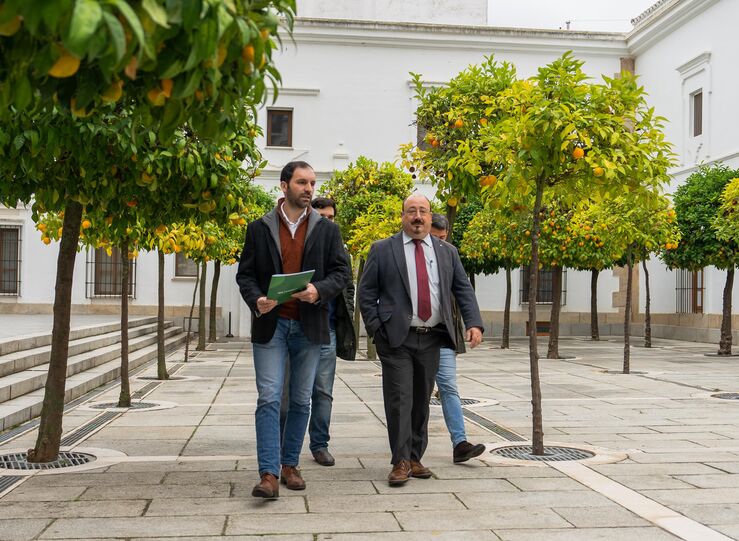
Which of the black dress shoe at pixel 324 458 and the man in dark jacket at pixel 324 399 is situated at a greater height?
the man in dark jacket at pixel 324 399

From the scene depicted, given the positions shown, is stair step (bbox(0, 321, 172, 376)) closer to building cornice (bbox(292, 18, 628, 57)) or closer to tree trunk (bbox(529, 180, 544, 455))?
tree trunk (bbox(529, 180, 544, 455))

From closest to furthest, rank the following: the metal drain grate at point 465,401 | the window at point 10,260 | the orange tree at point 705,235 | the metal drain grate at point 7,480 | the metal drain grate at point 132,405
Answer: the metal drain grate at point 7,480 → the metal drain grate at point 132,405 → the metal drain grate at point 465,401 → the orange tree at point 705,235 → the window at point 10,260

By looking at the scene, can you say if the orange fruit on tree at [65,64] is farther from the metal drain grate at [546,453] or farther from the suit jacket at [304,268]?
the metal drain grate at [546,453]

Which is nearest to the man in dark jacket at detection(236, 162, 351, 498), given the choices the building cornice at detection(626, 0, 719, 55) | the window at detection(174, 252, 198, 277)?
the building cornice at detection(626, 0, 719, 55)

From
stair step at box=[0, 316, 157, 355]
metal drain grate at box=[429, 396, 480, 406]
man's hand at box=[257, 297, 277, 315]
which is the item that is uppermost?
man's hand at box=[257, 297, 277, 315]

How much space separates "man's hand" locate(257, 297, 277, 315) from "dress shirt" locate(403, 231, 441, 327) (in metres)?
1.14

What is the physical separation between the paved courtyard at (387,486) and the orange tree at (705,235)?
33.4 ft

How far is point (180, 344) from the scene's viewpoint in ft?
78.6

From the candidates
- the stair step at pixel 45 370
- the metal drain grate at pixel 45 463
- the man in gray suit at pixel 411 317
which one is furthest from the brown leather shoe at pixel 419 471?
the stair step at pixel 45 370

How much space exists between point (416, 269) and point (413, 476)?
138 cm

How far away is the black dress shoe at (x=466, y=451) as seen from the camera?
6826 mm

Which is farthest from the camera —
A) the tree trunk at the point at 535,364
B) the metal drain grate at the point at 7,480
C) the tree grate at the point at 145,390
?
the tree grate at the point at 145,390

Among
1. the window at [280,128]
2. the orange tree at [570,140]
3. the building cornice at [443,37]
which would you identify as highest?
the building cornice at [443,37]

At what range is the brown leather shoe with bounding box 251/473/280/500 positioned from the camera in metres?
5.55
